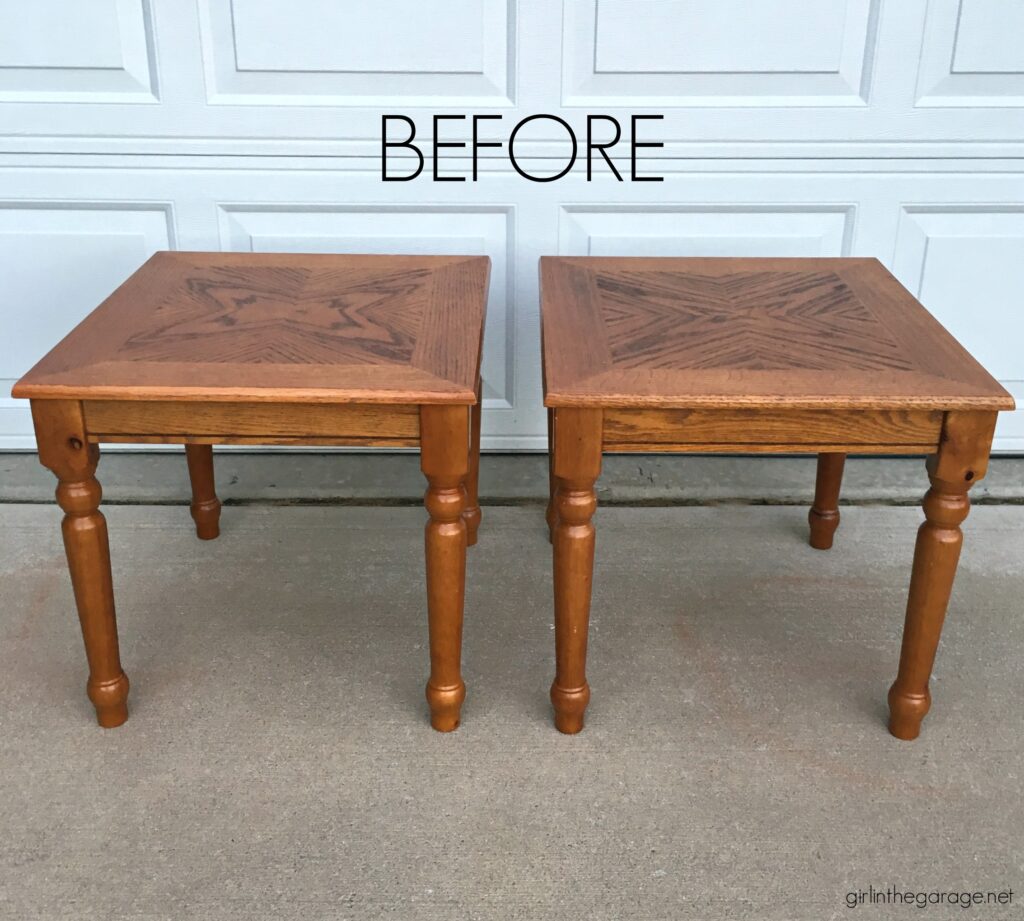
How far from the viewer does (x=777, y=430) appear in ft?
4.94

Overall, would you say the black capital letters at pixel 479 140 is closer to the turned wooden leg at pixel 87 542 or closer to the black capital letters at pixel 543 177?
the black capital letters at pixel 543 177

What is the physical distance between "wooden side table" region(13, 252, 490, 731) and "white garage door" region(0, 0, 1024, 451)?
0.50 m

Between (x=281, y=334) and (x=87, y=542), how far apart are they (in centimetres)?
40

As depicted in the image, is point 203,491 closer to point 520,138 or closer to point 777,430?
point 520,138

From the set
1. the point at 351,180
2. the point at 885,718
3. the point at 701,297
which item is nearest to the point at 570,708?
the point at 885,718

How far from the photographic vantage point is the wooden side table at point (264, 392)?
1481mm

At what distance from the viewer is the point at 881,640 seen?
190 centimetres

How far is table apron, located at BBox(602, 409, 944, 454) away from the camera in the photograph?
4.88 ft

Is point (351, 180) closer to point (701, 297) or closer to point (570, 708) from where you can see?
point (701, 297)

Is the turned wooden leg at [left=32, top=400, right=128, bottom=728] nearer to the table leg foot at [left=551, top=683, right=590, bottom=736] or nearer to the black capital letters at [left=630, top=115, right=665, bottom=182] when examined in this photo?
the table leg foot at [left=551, top=683, right=590, bottom=736]
